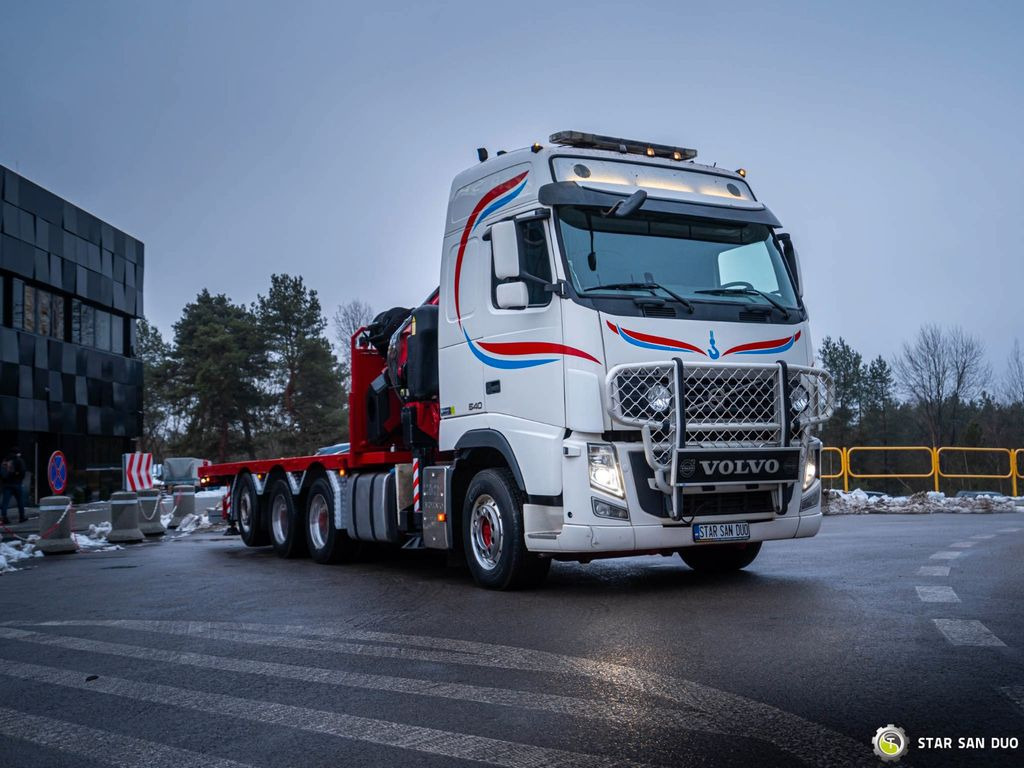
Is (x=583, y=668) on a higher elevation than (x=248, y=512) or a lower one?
lower

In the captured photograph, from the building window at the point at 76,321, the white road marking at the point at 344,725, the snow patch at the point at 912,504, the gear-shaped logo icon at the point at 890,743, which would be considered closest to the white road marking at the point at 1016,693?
the gear-shaped logo icon at the point at 890,743

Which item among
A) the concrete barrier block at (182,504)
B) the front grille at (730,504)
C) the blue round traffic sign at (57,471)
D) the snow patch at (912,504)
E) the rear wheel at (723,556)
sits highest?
the blue round traffic sign at (57,471)

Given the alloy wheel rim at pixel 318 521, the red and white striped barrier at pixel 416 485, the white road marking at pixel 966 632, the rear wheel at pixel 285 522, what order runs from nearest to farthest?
1. the white road marking at pixel 966 632
2. the red and white striped barrier at pixel 416 485
3. the alloy wheel rim at pixel 318 521
4. the rear wheel at pixel 285 522

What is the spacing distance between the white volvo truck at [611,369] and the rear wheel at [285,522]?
11.4 feet

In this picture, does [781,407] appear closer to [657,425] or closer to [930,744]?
[657,425]

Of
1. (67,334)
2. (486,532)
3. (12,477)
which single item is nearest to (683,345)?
(486,532)

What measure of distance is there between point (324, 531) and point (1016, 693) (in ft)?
30.3

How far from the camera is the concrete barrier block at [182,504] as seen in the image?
22.8 m

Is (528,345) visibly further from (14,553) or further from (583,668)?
(14,553)

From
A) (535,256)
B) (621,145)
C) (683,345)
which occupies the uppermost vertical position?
(621,145)

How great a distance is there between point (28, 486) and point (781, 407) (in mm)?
32803

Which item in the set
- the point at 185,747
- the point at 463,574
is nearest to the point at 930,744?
the point at 185,747

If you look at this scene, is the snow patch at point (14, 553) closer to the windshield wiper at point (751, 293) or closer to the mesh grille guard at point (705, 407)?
the mesh grille guard at point (705, 407)

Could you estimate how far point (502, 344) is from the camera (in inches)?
362
